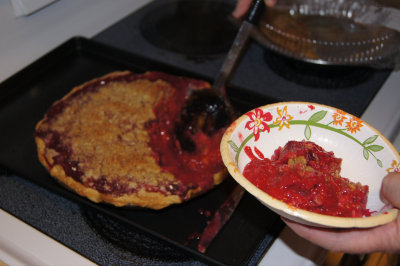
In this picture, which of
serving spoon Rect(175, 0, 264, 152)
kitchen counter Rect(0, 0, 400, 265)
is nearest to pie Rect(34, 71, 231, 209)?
serving spoon Rect(175, 0, 264, 152)

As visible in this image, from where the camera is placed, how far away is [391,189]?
2.38ft

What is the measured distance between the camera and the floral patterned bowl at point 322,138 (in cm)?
79

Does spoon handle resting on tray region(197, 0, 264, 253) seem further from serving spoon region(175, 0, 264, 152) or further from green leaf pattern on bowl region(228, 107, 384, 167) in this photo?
green leaf pattern on bowl region(228, 107, 384, 167)

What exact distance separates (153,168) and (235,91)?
0.41 metres

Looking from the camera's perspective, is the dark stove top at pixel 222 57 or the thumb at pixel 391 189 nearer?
the thumb at pixel 391 189

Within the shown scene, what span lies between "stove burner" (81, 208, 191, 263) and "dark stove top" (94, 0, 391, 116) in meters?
0.63

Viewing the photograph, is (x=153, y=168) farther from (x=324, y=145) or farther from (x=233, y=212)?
(x=324, y=145)

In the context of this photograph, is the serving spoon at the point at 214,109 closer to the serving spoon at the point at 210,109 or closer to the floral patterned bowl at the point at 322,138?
the serving spoon at the point at 210,109

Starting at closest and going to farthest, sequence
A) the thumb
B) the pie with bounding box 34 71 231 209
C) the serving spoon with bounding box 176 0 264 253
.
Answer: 1. the thumb
2. the pie with bounding box 34 71 231 209
3. the serving spoon with bounding box 176 0 264 253

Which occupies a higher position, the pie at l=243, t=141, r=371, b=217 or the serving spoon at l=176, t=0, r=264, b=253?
the pie at l=243, t=141, r=371, b=217

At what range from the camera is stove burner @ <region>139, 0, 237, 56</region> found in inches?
68.7

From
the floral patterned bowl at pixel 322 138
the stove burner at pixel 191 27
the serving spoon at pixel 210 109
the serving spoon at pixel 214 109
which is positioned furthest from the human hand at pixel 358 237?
the stove burner at pixel 191 27

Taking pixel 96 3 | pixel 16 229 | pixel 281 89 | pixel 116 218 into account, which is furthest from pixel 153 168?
pixel 96 3

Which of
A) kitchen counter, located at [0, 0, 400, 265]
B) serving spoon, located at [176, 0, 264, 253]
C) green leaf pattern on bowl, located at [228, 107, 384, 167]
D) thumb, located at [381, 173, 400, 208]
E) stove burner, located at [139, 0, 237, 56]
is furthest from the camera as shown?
stove burner, located at [139, 0, 237, 56]
